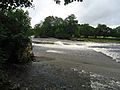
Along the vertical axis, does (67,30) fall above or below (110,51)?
above

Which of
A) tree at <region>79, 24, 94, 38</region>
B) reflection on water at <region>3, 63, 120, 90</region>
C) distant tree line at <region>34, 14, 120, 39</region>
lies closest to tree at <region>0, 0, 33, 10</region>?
reflection on water at <region>3, 63, 120, 90</region>

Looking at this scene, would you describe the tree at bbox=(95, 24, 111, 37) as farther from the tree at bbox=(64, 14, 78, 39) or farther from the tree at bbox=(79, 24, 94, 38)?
the tree at bbox=(64, 14, 78, 39)

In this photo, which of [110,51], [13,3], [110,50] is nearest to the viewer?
[13,3]

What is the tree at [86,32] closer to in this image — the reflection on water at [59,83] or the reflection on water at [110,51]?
the reflection on water at [110,51]

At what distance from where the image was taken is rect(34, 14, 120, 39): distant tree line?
176 metres

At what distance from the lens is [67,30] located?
17850cm

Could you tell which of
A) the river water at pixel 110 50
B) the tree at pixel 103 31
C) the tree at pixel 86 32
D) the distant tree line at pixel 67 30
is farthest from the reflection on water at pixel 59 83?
the tree at pixel 103 31

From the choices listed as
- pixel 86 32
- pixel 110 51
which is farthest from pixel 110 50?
pixel 86 32

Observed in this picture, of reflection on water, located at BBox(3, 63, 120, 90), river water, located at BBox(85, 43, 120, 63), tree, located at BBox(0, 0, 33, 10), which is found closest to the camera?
tree, located at BBox(0, 0, 33, 10)

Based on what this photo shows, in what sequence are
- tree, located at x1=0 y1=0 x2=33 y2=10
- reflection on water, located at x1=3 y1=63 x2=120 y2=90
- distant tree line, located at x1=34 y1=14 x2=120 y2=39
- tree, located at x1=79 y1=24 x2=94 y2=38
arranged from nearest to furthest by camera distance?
tree, located at x1=0 y1=0 x2=33 y2=10 → reflection on water, located at x1=3 y1=63 x2=120 y2=90 → distant tree line, located at x1=34 y1=14 x2=120 y2=39 → tree, located at x1=79 y1=24 x2=94 y2=38

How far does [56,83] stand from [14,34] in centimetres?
1672

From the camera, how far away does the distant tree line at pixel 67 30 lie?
17650cm

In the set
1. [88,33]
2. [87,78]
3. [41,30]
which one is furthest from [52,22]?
[87,78]

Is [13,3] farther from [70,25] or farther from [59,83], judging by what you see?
[70,25]
